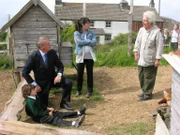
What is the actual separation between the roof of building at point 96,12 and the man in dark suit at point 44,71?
1424 inches

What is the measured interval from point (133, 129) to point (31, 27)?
381cm

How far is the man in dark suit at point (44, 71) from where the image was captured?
237 inches

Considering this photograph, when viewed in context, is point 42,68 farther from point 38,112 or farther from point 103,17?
point 103,17

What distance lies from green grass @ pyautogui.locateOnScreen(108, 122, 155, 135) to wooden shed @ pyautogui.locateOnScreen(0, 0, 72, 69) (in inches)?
128

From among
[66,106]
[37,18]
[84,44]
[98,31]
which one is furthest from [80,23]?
[98,31]

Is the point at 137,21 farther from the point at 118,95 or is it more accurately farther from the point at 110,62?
the point at 118,95

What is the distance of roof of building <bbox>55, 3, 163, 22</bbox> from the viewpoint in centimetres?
4256

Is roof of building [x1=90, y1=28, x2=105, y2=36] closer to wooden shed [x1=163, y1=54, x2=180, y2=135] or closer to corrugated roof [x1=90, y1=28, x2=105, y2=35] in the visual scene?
corrugated roof [x1=90, y1=28, x2=105, y2=35]

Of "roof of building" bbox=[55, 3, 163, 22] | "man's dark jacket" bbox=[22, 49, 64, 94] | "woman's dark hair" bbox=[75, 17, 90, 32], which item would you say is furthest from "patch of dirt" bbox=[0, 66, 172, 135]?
"roof of building" bbox=[55, 3, 163, 22]

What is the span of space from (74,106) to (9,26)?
2539mm

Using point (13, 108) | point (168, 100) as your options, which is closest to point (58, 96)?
point (13, 108)

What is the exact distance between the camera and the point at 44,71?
20.2ft

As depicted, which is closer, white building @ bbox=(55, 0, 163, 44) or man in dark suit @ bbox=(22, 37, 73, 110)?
man in dark suit @ bbox=(22, 37, 73, 110)

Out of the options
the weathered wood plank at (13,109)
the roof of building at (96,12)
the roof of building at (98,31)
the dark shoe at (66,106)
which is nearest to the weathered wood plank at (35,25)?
the weathered wood plank at (13,109)
